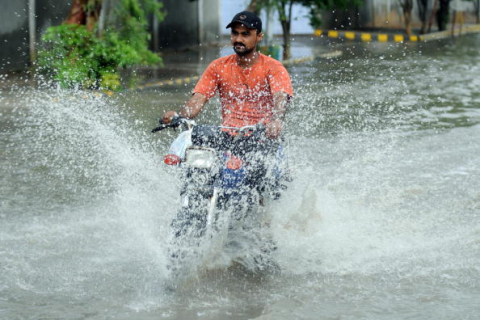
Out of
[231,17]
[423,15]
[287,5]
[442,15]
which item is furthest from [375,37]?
[287,5]

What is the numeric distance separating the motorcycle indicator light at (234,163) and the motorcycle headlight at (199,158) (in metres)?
0.28

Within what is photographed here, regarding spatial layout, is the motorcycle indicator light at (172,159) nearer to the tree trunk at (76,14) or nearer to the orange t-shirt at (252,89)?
the orange t-shirt at (252,89)

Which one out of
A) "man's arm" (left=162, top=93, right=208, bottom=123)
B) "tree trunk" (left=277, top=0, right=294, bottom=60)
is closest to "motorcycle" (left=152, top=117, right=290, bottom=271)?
"man's arm" (left=162, top=93, right=208, bottom=123)

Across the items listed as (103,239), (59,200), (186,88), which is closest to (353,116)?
(186,88)

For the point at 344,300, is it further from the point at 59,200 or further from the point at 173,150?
the point at 59,200

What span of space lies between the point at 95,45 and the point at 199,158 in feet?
32.7

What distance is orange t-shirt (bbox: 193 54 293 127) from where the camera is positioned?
18.9 ft

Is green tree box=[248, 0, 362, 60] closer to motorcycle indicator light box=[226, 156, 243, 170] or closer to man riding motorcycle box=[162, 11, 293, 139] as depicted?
man riding motorcycle box=[162, 11, 293, 139]

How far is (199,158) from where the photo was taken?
508 centimetres

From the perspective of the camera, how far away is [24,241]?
6289 millimetres

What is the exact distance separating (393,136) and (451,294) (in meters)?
5.45

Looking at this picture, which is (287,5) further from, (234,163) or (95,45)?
(234,163)

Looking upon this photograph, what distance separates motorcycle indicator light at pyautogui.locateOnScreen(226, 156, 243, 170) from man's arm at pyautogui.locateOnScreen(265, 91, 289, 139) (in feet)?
0.85

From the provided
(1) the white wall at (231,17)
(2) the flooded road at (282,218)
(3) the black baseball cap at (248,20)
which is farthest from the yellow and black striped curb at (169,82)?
(1) the white wall at (231,17)
